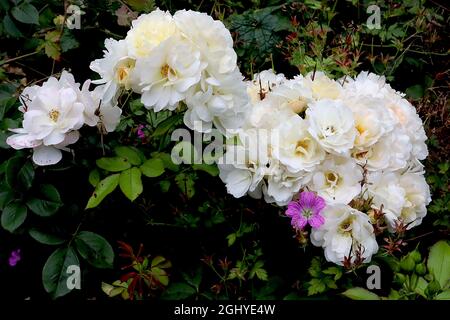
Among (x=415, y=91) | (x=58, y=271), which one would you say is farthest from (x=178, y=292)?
(x=415, y=91)

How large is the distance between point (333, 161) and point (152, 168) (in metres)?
0.45

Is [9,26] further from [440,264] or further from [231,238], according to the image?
[440,264]

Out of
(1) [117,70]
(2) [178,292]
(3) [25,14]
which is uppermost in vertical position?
(3) [25,14]

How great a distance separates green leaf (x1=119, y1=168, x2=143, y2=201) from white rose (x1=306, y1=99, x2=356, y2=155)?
1.42ft

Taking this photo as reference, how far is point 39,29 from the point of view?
2496mm

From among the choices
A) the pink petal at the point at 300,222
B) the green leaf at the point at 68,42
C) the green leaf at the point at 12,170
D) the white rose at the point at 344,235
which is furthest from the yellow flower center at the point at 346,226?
the green leaf at the point at 68,42

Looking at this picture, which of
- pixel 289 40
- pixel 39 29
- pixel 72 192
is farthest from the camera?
pixel 39 29

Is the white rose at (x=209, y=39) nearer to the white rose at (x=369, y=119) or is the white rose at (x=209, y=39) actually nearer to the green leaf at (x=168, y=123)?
the green leaf at (x=168, y=123)

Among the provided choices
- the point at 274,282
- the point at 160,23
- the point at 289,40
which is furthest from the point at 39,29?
the point at 274,282

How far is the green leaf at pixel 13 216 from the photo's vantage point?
157 centimetres

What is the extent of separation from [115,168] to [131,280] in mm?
303

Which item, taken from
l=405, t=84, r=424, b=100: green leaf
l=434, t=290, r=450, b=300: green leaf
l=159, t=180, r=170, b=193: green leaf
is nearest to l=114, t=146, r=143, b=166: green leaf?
l=159, t=180, r=170, b=193: green leaf

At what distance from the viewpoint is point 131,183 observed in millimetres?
1582
